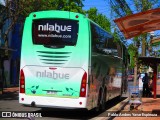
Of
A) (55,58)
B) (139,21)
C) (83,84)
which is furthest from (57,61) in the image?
(139,21)

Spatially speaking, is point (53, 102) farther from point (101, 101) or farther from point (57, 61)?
point (101, 101)

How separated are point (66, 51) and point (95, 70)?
1.63 metres

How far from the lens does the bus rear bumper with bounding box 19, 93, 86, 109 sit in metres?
14.1

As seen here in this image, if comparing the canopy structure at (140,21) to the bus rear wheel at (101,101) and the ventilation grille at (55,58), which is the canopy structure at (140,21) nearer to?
the ventilation grille at (55,58)

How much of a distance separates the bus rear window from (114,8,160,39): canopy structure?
1707 mm

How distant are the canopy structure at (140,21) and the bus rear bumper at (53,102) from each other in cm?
298

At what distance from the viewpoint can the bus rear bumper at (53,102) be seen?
14.1 metres

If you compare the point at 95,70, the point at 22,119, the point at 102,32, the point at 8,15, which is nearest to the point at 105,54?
the point at 102,32

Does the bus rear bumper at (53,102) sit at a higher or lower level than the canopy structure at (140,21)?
lower

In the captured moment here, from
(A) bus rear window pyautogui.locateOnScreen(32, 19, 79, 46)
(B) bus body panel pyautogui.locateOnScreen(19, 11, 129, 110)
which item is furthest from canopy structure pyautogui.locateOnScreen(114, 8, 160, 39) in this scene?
(A) bus rear window pyautogui.locateOnScreen(32, 19, 79, 46)

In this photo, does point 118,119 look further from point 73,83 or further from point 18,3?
point 18,3

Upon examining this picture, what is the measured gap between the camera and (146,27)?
15727mm

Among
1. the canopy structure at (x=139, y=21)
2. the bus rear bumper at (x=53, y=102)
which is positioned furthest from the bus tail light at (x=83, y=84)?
the canopy structure at (x=139, y=21)

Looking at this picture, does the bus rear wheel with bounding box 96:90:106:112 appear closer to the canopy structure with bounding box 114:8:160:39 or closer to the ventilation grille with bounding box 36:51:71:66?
the canopy structure with bounding box 114:8:160:39
